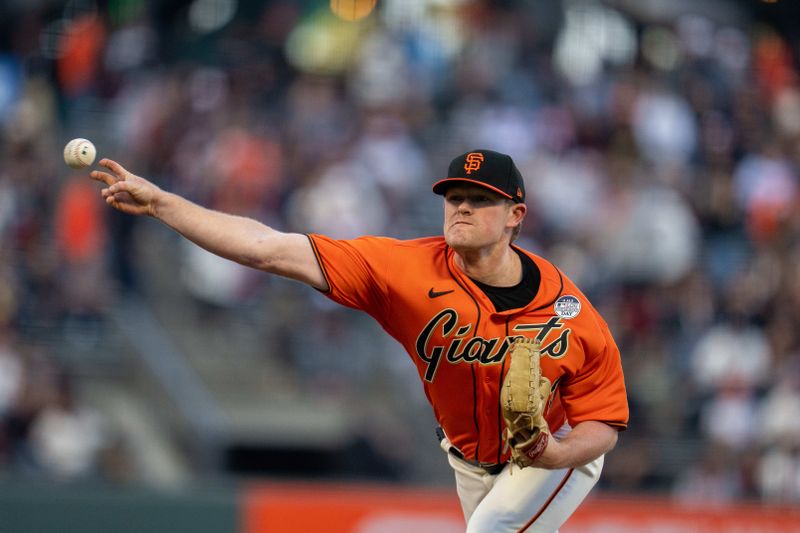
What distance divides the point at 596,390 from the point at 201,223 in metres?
1.84

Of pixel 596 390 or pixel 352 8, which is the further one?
pixel 352 8

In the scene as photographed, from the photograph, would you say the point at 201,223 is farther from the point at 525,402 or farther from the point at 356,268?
the point at 525,402

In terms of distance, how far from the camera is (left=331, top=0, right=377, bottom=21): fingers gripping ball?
620 inches

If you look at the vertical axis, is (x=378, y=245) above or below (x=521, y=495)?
above

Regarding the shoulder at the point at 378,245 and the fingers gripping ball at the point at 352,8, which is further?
the fingers gripping ball at the point at 352,8

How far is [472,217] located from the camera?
545cm

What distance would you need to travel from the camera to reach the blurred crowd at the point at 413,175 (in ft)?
37.8

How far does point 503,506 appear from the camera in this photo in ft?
18.7

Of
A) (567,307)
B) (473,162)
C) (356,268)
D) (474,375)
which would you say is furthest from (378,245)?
(567,307)

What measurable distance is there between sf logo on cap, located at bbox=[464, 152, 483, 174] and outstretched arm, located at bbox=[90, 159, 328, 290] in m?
0.80

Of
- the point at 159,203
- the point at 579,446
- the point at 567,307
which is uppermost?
the point at 159,203

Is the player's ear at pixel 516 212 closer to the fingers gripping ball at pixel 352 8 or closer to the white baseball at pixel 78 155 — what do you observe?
the white baseball at pixel 78 155

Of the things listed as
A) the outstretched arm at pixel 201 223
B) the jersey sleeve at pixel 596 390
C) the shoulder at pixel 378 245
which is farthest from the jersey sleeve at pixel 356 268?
the jersey sleeve at pixel 596 390

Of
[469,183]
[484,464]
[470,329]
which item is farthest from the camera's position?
[484,464]
